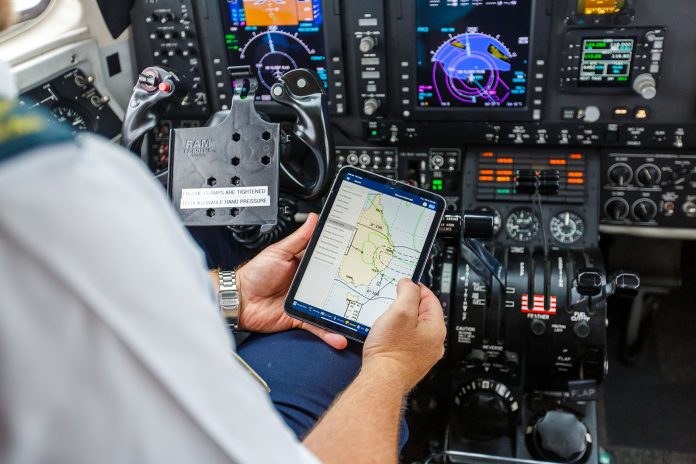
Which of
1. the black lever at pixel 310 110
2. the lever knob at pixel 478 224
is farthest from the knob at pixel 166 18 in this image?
the lever knob at pixel 478 224

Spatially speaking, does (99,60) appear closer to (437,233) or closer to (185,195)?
(185,195)

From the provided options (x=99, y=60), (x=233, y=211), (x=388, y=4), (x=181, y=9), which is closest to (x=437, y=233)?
(x=233, y=211)

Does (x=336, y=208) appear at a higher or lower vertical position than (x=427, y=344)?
higher

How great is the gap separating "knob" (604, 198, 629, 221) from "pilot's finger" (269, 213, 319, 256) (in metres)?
1.20

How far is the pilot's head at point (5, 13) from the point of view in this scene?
54 centimetres

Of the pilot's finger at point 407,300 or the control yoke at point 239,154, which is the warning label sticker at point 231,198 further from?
the pilot's finger at point 407,300

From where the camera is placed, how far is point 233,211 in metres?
1.61

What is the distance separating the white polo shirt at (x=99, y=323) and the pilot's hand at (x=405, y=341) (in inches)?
27.3

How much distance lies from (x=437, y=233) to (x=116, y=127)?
1.42m

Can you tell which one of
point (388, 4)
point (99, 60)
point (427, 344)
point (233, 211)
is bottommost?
point (427, 344)

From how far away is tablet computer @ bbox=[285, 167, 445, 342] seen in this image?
1474 millimetres

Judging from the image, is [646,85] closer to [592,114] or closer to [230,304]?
[592,114]

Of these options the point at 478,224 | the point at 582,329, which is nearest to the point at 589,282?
the point at 582,329

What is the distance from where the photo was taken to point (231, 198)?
1600 mm
